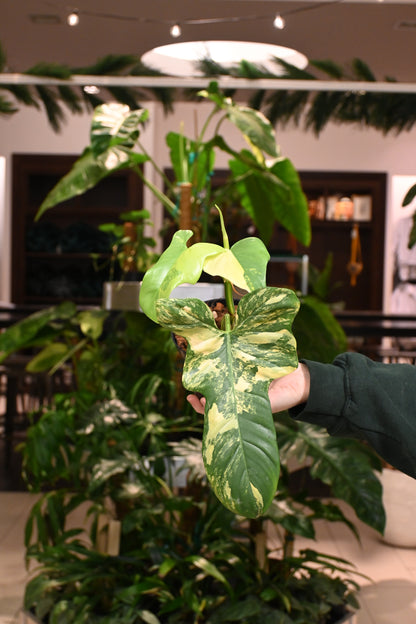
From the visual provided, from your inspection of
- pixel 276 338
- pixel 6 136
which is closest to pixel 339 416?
pixel 276 338

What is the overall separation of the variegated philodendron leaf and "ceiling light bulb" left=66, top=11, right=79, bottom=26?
2.41 meters

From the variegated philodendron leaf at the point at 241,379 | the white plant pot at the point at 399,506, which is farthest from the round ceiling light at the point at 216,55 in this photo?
the variegated philodendron leaf at the point at 241,379

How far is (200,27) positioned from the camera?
275 centimetres

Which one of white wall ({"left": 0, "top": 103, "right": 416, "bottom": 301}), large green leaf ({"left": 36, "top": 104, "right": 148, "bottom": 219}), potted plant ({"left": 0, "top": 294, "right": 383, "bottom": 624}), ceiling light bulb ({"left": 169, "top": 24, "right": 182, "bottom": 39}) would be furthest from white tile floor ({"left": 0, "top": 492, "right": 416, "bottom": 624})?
ceiling light bulb ({"left": 169, "top": 24, "right": 182, "bottom": 39})

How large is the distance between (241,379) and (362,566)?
8.32ft

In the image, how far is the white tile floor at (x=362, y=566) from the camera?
2.47 meters

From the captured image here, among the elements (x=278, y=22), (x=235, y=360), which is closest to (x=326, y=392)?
(x=235, y=360)

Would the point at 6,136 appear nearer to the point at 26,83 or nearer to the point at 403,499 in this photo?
the point at 26,83

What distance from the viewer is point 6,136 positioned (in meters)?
4.29

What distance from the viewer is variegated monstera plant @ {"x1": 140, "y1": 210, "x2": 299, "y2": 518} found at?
0.61 metres

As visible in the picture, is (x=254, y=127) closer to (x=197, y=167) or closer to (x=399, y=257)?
(x=197, y=167)

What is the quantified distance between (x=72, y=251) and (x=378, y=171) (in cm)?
262

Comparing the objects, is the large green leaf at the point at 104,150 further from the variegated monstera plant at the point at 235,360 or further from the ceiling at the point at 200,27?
the variegated monstera plant at the point at 235,360

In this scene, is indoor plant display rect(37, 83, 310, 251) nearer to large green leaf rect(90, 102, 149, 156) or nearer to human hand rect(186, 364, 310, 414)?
large green leaf rect(90, 102, 149, 156)
